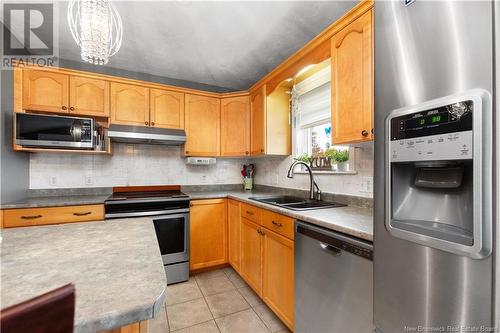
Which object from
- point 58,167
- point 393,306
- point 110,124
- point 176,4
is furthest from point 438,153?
point 58,167

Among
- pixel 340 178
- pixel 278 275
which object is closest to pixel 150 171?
pixel 278 275

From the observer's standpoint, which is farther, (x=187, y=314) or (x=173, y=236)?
(x=173, y=236)

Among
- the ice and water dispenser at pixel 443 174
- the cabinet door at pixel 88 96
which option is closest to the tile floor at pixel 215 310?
the ice and water dispenser at pixel 443 174

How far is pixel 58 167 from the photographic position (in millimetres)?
2555

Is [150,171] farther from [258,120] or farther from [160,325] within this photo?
[160,325]

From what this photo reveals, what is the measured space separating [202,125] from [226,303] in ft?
6.91

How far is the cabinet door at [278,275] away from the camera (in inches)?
64.4

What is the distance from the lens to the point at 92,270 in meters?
0.72

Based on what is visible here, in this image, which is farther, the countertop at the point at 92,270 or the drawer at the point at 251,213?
the drawer at the point at 251,213

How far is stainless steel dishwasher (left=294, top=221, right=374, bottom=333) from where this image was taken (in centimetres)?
107

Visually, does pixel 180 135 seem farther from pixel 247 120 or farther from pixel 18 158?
A: pixel 18 158

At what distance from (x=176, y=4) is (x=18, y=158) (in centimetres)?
222

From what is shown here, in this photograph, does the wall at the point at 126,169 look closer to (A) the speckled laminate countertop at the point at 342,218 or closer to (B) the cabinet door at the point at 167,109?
(B) the cabinet door at the point at 167,109

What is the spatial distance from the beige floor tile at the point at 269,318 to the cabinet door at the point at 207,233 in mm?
898
